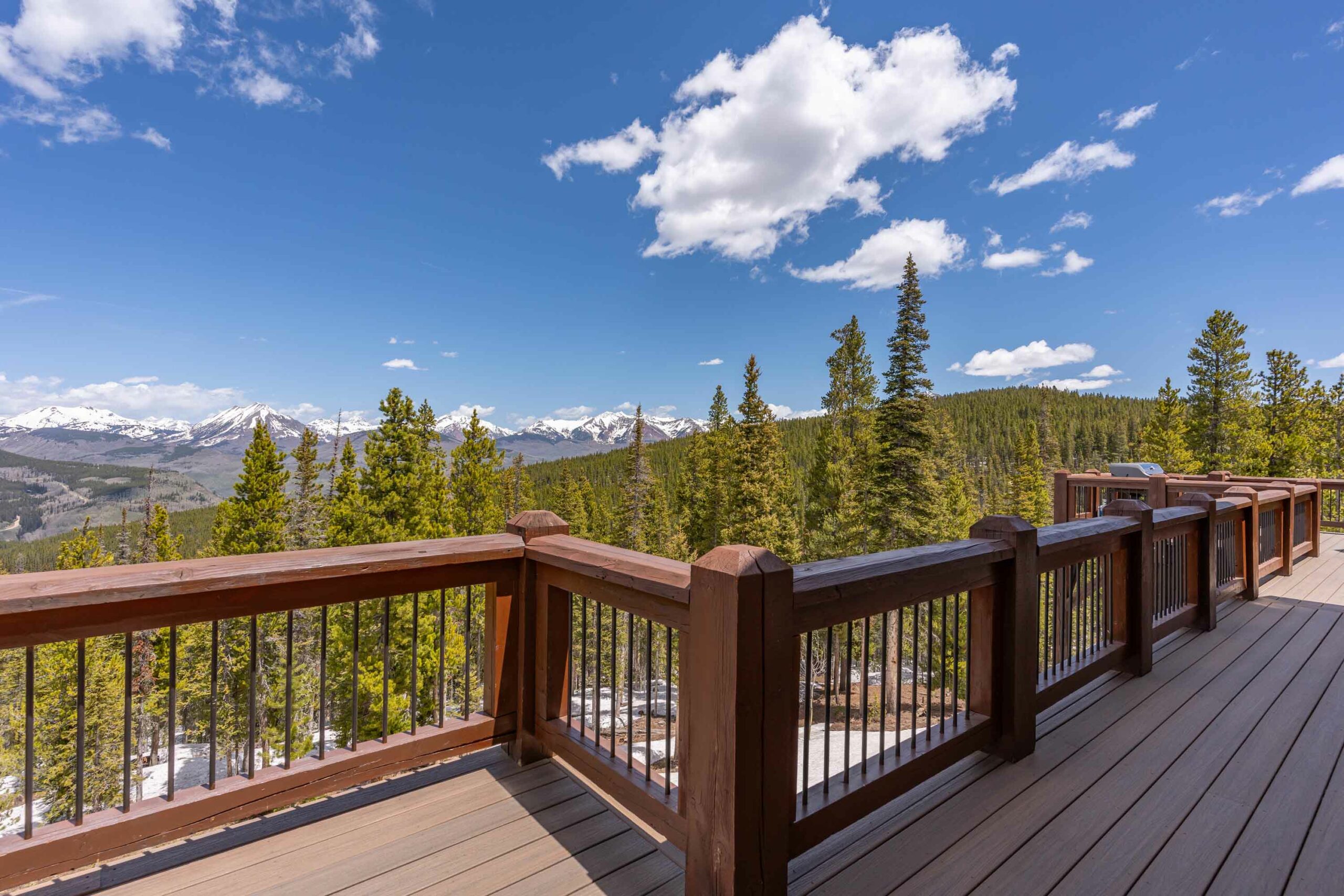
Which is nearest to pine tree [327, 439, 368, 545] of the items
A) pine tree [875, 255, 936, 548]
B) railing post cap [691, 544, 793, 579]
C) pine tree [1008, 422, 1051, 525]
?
pine tree [875, 255, 936, 548]

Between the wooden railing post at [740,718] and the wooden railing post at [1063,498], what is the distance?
1038cm

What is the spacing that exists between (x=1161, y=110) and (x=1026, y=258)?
34506 mm

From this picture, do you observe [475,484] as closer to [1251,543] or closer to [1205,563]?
[1205,563]

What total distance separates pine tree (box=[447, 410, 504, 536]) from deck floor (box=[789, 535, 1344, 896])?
2270cm

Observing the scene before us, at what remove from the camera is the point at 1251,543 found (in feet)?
20.1

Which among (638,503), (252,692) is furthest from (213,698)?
(638,503)

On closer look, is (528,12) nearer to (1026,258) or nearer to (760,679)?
(760,679)

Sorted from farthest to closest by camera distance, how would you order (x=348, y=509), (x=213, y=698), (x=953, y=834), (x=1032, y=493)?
(x=1032, y=493)
(x=348, y=509)
(x=953, y=834)
(x=213, y=698)

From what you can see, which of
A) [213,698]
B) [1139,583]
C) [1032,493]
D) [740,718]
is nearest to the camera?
[740,718]

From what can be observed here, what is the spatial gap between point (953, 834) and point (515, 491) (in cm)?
3953

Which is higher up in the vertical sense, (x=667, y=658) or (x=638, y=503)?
(x=667, y=658)

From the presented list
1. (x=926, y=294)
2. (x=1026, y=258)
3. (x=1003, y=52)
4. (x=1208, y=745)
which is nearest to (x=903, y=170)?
(x=926, y=294)

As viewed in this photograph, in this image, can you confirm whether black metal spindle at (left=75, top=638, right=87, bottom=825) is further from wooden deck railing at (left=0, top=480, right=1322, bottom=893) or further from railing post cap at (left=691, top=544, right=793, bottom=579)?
railing post cap at (left=691, top=544, right=793, bottom=579)

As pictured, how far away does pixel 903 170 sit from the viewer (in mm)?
30125
